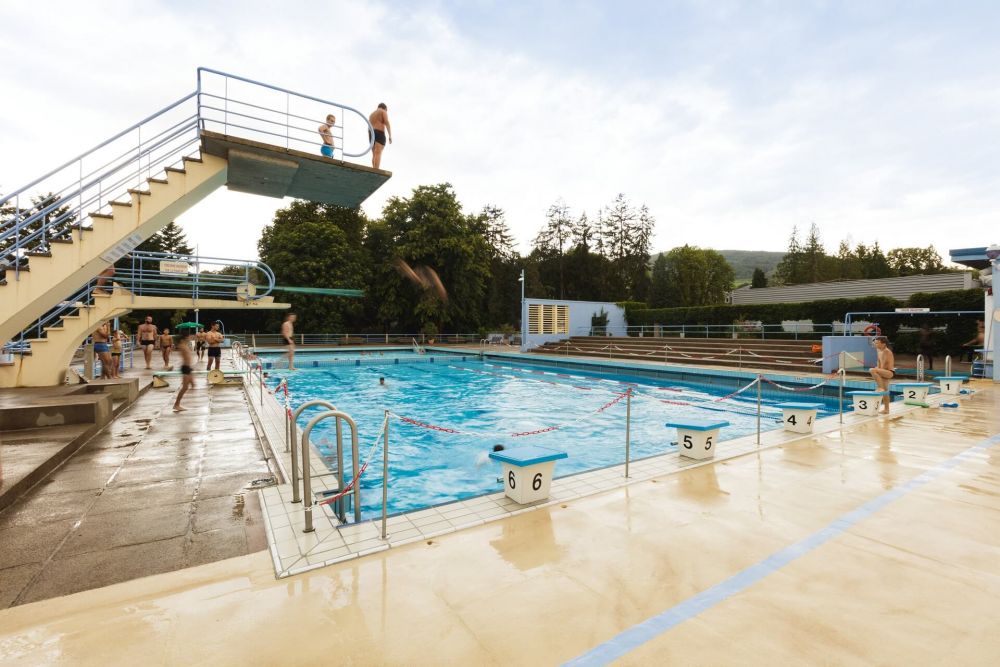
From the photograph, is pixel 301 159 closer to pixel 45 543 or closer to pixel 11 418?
Answer: pixel 11 418

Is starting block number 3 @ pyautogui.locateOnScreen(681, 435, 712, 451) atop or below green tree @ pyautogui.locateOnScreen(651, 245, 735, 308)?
below

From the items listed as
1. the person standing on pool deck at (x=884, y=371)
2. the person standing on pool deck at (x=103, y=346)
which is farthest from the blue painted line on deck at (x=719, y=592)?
the person standing on pool deck at (x=103, y=346)

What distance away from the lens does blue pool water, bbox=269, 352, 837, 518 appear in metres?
6.77

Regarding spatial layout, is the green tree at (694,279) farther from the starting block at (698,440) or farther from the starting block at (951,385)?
the starting block at (698,440)

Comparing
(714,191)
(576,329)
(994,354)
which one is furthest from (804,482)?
(714,191)

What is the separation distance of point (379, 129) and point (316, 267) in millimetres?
26768

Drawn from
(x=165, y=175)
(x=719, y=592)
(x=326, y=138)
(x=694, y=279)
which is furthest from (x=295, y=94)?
(x=694, y=279)

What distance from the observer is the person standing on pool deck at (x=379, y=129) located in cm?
787

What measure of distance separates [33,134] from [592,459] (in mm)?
13215

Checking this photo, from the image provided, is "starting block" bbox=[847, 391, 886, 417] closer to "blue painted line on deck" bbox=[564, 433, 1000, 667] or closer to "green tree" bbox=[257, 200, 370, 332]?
"blue painted line on deck" bbox=[564, 433, 1000, 667]

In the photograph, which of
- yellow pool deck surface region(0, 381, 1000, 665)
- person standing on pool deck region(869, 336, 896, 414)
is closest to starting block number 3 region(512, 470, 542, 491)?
yellow pool deck surface region(0, 381, 1000, 665)

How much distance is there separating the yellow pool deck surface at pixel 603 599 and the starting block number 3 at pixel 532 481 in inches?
10.2

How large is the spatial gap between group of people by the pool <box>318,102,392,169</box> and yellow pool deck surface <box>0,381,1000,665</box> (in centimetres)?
694

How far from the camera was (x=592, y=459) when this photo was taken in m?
7.87
